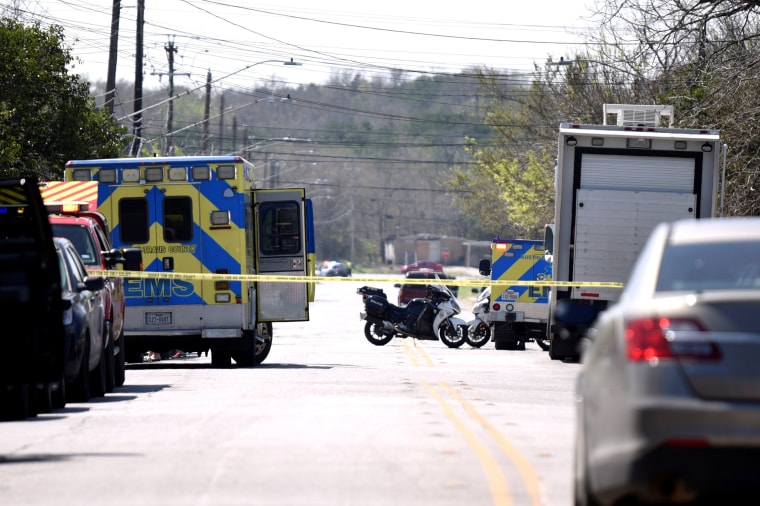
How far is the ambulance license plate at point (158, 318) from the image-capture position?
21.5 metres

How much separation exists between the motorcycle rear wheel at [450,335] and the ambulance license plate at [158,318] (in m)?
12.5

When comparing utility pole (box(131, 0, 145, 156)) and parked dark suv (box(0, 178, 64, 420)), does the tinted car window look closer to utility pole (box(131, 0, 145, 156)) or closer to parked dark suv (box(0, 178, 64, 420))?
parked dark suv (box(0, 178, 64, 420))

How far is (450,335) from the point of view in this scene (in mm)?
33188

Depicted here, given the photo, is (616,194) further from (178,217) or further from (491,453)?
(491,453)

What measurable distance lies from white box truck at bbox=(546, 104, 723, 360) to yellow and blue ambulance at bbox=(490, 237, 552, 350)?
9.88 metres

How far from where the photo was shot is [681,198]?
20469mm

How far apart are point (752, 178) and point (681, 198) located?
9.58 metres

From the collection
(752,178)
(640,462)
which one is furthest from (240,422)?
(752,178)

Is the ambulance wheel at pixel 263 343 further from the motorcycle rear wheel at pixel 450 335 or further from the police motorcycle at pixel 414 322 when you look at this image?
the motorcycle rear wheel at pixel 450 335

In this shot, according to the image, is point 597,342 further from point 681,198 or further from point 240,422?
point 681,198

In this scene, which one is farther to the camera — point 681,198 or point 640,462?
point 681,198

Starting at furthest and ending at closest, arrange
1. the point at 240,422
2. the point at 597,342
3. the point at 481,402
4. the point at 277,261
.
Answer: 1. the point at 277,261
2. the point at 481,402
3. the point at 240,422
4. the point at 597,342

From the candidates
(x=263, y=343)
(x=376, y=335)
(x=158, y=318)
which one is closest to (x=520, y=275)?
(x=376, y=335)

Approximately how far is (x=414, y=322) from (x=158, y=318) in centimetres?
1238
